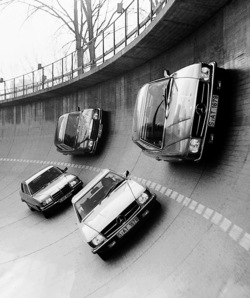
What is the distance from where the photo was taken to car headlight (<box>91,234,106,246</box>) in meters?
6.06

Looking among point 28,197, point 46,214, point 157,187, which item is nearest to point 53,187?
point 46,214

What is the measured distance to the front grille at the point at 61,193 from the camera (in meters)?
10.1

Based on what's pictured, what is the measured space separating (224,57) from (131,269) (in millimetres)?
5315

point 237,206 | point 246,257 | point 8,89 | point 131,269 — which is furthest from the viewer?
point 8,89

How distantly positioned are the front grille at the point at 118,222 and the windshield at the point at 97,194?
33.2 inches

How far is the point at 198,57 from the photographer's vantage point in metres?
8.52

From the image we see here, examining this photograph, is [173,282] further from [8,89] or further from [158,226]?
[8,89]

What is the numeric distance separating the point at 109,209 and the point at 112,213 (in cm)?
17

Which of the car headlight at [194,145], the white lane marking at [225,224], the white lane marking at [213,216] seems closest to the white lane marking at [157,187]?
the white lane marking at [213,216]

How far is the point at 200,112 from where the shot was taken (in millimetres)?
6074

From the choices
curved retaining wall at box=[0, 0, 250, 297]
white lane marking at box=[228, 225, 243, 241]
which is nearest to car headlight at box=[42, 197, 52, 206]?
curved retaining wall at box=[0, 0, 250, 297]

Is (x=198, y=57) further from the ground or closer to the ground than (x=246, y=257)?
further from the ground

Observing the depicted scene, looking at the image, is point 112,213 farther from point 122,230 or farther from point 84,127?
point 84,127

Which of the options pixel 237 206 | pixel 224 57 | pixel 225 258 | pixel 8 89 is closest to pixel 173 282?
pixel 225 258
